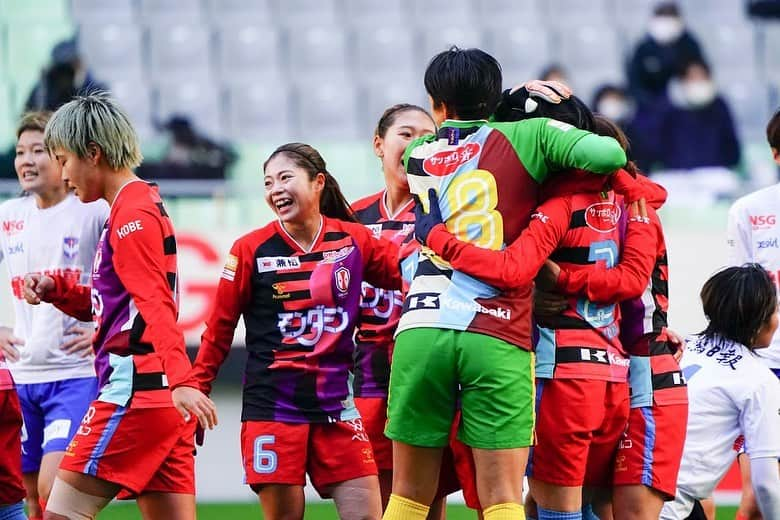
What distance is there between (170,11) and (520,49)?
11.1ft

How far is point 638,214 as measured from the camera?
14.3 feet

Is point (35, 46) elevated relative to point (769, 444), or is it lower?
elevated

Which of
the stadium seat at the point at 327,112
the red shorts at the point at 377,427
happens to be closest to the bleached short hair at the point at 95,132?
the red shorts at the point at 377,427

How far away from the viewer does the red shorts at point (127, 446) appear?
165 inches

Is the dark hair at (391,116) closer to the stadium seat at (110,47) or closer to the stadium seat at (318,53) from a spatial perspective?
the stadium seat at (318,53)

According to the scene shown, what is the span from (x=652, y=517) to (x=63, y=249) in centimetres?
263

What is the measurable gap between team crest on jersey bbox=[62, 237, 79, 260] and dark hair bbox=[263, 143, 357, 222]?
1.13 m

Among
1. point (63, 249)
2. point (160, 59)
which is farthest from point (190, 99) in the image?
point (63, 249)

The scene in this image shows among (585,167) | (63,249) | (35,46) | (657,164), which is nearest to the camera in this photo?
(585,167)

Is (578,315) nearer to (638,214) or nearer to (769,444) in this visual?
(638,214)

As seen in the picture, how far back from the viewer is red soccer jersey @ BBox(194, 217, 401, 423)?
4.57m

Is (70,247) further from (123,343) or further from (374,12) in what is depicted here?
(374,12)

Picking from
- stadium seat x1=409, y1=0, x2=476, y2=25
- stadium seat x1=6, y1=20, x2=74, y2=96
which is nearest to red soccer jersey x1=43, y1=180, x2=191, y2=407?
stadium seat x1=6, y1=20, x2=74, y2=96

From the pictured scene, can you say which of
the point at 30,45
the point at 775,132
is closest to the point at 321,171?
the point at 775,132
